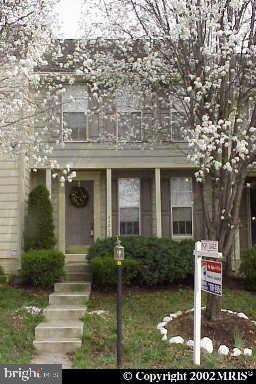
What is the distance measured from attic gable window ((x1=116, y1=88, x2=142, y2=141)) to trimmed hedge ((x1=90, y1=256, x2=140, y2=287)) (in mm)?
3385

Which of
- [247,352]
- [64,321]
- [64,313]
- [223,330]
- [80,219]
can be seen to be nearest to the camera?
[247,352]

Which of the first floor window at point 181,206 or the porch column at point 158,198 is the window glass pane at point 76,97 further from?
the first floor window at point 181,206

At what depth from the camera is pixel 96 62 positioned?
12.2 m

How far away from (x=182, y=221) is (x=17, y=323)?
7.15 meters

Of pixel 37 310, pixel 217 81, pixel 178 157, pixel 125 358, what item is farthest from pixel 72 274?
pixel 217 81

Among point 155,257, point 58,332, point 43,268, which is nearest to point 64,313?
point 58,332

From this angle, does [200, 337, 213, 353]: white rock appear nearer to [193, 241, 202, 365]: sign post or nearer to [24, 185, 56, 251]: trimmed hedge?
[193, 241, 202, 365]: sign post

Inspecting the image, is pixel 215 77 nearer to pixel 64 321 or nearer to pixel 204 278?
pixel 204 278

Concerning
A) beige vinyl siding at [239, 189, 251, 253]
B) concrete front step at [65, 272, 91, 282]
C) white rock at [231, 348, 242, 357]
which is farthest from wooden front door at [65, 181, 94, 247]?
white rock at [231, 348, 242, 357]

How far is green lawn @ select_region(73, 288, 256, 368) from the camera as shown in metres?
8.33

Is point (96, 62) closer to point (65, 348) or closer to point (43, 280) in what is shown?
point (43, 280)

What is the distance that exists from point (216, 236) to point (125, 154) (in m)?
5.60

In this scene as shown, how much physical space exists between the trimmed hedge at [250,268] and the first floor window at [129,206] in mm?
3683

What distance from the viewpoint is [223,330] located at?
31.9 ft
